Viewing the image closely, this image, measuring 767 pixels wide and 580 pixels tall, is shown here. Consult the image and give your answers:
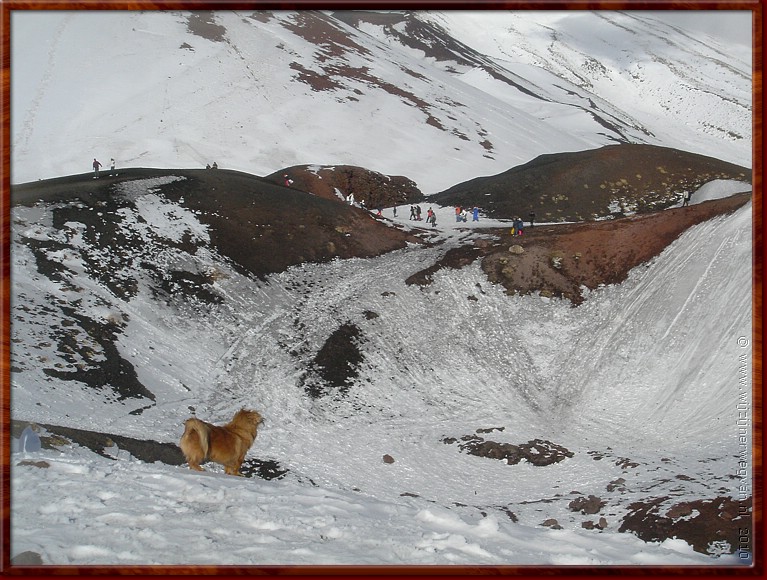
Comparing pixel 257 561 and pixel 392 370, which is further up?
pixel 257 561

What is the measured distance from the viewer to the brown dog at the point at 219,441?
39.6 ft

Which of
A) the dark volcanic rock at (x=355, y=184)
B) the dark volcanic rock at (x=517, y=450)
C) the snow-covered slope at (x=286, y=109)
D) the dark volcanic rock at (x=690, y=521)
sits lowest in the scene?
the dark volcanic rock at (x=517, y=450)

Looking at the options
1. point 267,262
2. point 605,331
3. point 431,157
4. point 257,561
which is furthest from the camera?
point 431,157

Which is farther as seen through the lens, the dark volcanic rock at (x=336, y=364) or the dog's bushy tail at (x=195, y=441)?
the dark volcanic rock at (x=336, y=364)

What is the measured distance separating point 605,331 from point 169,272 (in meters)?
19.2

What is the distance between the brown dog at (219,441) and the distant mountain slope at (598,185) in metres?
38.5

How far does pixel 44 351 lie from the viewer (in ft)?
66.2

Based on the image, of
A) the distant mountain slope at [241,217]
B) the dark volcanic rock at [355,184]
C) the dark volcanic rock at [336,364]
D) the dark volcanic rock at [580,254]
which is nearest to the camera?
the dark volcanic rock at [336,364]

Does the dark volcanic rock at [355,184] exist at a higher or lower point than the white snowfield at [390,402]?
higher

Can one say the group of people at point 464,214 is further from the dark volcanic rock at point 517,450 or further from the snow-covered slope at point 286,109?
the dark volcanic rock at point 517,450

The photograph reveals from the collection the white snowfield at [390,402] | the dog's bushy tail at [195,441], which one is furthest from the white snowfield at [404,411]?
the dog's bushy tail at [195,441]

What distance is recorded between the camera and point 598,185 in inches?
2084

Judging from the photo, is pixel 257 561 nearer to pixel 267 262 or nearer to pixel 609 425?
pixel 609 425

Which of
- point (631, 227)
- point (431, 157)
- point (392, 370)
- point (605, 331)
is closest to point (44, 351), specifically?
point (392, 370)
